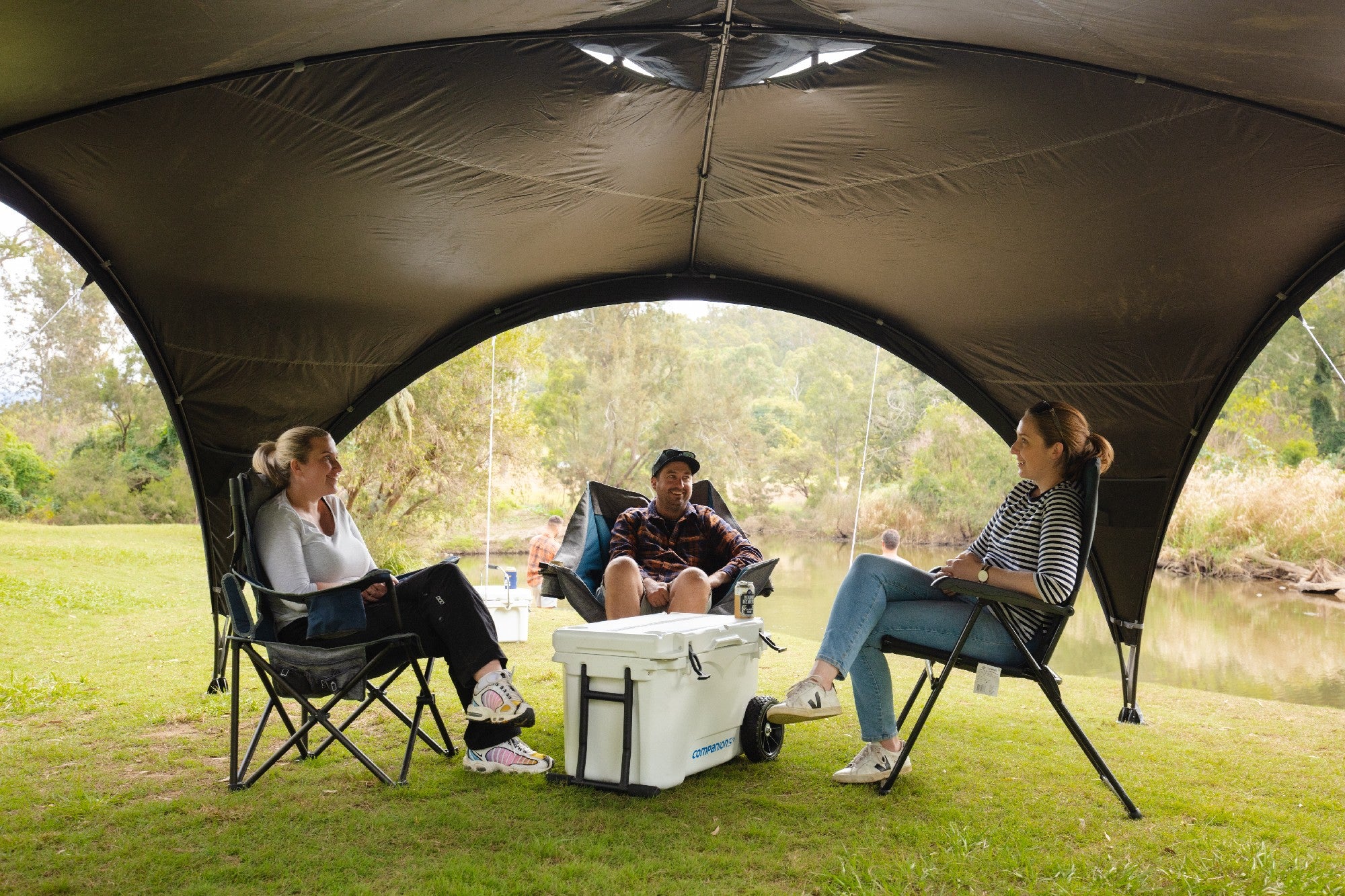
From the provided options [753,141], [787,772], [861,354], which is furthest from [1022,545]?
[861,354]

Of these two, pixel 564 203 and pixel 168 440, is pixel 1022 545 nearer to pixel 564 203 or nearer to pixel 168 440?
pixel 564 203

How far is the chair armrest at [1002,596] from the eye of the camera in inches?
109

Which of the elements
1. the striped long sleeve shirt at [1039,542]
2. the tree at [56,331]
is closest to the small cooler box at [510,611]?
the striped long sleeve shirt at [1039,542]

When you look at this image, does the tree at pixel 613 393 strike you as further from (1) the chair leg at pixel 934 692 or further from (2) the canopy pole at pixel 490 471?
(1) the chair leg at pixel 934 692

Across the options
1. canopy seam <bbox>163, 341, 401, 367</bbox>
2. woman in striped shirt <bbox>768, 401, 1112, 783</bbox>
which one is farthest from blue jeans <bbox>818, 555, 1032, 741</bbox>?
canopy seam <bbox>163, 341, 401, 367</bbox>

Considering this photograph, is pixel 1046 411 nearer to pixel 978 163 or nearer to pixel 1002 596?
pixel 1002 596

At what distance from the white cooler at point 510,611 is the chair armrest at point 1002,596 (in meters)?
4.14

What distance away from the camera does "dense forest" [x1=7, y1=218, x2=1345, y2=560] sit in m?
14.7

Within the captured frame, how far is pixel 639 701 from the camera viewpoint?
2.84 meters

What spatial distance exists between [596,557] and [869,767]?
5.91 feet

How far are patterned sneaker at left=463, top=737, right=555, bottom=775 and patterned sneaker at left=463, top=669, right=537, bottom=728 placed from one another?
0.17m

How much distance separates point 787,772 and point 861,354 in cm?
2283

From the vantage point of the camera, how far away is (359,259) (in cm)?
415

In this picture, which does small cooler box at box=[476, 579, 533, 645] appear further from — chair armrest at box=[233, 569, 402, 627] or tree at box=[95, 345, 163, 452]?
tree at box=[95, 345, 163, 452]
